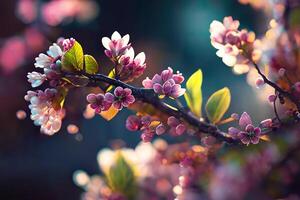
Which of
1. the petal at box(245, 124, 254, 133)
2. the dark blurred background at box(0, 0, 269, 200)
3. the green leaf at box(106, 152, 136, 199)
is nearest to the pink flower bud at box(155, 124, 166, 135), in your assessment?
the petal at box(245, 124, 254, 133)

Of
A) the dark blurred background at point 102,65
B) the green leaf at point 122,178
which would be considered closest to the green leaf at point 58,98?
the green leaf at point 122,178

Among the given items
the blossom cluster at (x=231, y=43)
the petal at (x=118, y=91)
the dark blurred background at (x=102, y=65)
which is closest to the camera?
the petal at (x=118, y=91)

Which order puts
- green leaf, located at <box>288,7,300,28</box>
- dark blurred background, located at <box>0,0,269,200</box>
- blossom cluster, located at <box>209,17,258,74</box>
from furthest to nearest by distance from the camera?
dark blurred background, located at <box>0,0,269,200</box>, green leaf, located at <box>288,7,300,28</box>, blossom cluster, located at <box>209,17,258,74</box>

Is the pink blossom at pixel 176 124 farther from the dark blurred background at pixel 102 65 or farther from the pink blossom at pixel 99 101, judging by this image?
the dark blurred background at pixel 102 65

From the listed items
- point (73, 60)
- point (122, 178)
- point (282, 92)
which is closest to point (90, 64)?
point (73, 60)

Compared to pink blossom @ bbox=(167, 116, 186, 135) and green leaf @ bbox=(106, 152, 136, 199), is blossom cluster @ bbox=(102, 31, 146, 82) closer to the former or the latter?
pink blossom @ bbox=(167, 116, 186, 135)

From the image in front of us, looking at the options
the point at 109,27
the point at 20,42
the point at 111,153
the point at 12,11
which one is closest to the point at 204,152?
the point at 111,153

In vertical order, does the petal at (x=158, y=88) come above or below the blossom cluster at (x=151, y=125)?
above
